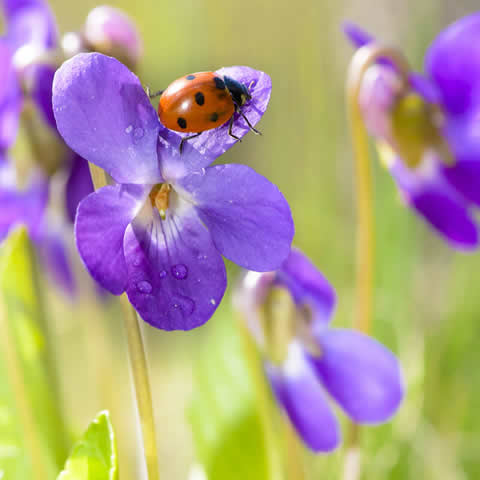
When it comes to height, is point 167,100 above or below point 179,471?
above

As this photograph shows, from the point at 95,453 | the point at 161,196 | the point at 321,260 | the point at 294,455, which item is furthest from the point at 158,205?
the point at 321,260

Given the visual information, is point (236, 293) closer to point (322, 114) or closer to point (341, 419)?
point (341, 419)

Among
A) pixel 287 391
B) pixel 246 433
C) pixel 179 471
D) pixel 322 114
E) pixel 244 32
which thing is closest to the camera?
pixel 287 391

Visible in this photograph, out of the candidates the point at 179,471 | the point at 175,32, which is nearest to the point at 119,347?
the point at 179,471

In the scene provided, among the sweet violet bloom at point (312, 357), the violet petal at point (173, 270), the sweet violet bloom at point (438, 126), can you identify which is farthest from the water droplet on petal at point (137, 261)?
the sweet violet bloom at point (438, 126)

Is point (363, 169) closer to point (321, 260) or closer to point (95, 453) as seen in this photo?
point (95, 453)

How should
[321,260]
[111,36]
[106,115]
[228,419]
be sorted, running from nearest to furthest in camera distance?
1. [106,115]
2. [111,36]
3. [228,419]
4. [321,260]
